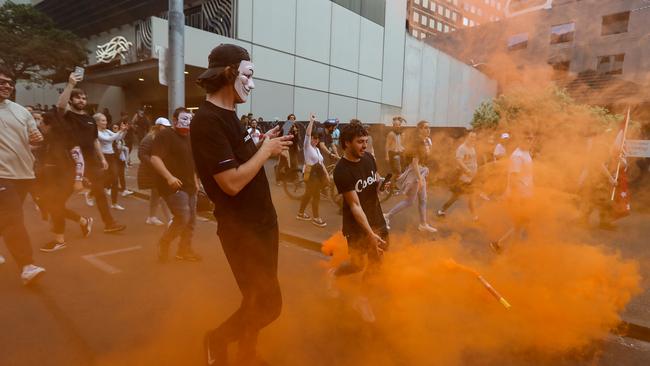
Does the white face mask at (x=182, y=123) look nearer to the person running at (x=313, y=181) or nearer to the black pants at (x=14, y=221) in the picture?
the black pants at (x=14, y=221)

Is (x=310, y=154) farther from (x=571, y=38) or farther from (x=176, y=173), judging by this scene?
(x=571, y=38)

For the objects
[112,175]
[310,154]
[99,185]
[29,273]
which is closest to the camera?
[29,273]

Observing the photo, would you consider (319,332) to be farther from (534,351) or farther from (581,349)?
(581,349)

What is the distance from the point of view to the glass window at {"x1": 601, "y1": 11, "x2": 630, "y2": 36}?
510 centimetres

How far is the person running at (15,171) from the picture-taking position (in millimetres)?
3566

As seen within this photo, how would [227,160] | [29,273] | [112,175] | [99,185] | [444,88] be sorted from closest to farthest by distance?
[227,160]
[29,273]
[99,185]
[112,175]
[444,88]

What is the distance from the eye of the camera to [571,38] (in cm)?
595

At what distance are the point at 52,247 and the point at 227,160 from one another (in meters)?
4.49

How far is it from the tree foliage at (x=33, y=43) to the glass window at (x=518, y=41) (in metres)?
26.1

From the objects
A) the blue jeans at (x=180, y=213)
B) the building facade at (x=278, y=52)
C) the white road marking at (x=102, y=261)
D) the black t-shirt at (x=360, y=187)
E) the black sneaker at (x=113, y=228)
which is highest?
the building facade at (x=278, y=52)

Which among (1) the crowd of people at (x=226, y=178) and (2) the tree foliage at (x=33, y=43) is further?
(2) the tree foliage at (x=33, y=43)

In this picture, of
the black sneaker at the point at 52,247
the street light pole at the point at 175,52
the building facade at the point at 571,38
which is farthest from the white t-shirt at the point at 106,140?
the building facade at the point at 571,38

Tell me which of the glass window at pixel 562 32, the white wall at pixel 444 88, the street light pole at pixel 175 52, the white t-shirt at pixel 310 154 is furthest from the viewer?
the white wall at pixel 444 88

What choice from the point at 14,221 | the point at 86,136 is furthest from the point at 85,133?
the point at 14,221
